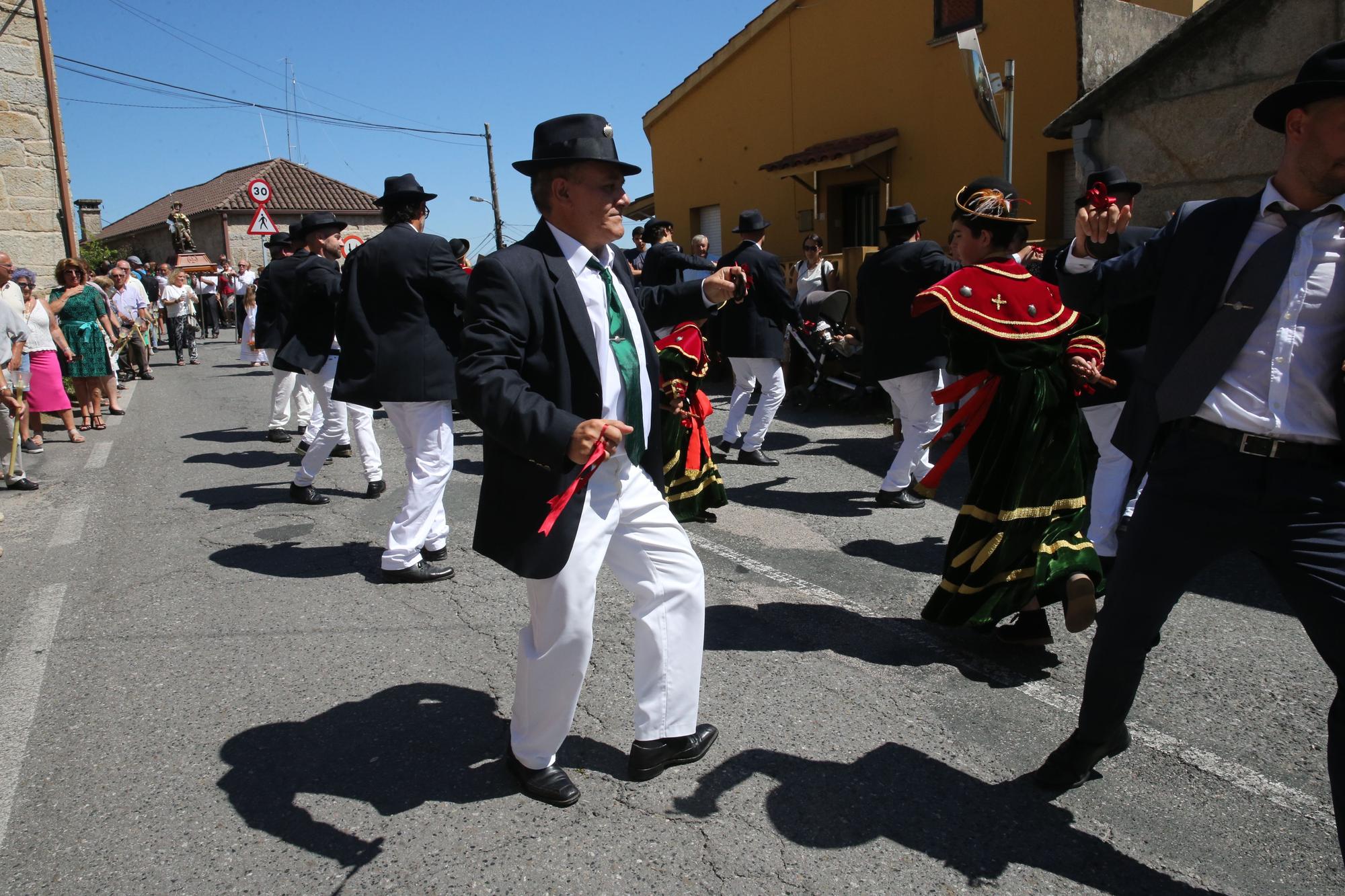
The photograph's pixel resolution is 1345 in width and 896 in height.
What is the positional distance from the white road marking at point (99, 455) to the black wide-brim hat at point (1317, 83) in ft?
29.7

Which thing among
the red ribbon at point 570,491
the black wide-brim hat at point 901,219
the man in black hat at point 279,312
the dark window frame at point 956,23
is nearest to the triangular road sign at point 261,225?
the man in black hat at point 279,312

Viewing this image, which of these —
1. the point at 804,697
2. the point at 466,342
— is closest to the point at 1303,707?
the point at 804,697

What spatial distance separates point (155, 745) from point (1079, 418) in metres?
3.65

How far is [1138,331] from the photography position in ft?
14.5

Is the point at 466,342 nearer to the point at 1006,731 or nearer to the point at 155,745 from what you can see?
the point at 155,745

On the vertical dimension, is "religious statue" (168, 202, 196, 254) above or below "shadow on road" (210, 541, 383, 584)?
above

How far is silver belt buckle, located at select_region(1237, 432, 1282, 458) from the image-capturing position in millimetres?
2289

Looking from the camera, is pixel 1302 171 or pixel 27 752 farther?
pixel 27 752

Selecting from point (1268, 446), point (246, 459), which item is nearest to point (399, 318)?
point (1268, 446)

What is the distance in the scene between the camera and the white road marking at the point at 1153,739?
9.11 ft

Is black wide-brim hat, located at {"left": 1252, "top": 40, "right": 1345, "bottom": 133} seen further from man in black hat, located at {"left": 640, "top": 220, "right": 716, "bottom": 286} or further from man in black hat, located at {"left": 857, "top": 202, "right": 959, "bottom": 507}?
man in black hat, located at {"left": 640, "top": 220, "right": 716, "bottom": 286}

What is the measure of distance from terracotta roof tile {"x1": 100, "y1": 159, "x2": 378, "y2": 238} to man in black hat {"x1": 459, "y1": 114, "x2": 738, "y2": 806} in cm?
4158

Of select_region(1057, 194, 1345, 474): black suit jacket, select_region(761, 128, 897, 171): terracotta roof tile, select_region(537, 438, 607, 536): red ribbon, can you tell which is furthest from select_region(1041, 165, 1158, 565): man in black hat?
select_region(761, 128, 897, 171): terracotta roof tile

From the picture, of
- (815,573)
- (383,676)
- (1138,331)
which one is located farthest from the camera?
(815,573)
